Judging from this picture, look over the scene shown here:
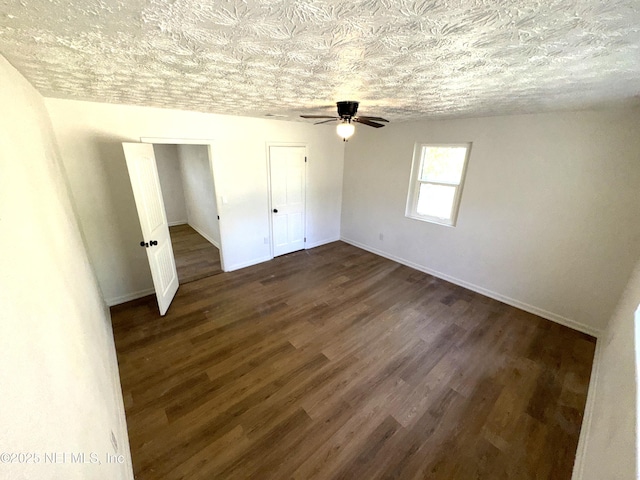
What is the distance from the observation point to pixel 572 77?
149cm

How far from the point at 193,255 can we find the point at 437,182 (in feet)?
14.5

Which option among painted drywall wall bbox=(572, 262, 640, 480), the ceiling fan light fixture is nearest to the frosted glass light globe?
the ceiling fan light fixture

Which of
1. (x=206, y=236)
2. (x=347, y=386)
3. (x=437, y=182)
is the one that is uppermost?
(x=437, y=182)

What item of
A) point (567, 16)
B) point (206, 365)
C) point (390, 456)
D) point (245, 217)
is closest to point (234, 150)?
point (245, 217)

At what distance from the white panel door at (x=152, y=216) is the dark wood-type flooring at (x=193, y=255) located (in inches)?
25.4

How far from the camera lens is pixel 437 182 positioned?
3830mm

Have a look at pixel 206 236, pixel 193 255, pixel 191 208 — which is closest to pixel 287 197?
pixel 193 255

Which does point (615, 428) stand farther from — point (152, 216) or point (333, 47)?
point (152, 216)

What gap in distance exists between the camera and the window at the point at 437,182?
142 inches

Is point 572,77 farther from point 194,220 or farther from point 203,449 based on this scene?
point 194,220

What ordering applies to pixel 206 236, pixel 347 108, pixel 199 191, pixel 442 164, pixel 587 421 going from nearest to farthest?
pixel 587 421
pixel 347 108
pixel 442 164
pixel 199 191
pixel 206 236

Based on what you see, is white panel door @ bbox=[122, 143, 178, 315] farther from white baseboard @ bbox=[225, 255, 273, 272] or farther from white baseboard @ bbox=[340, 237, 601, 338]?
white baseboard @ bbox=[340, 237, 601, 338]

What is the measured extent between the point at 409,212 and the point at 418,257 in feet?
2.60

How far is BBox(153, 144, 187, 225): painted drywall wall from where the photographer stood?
5.76 metres
